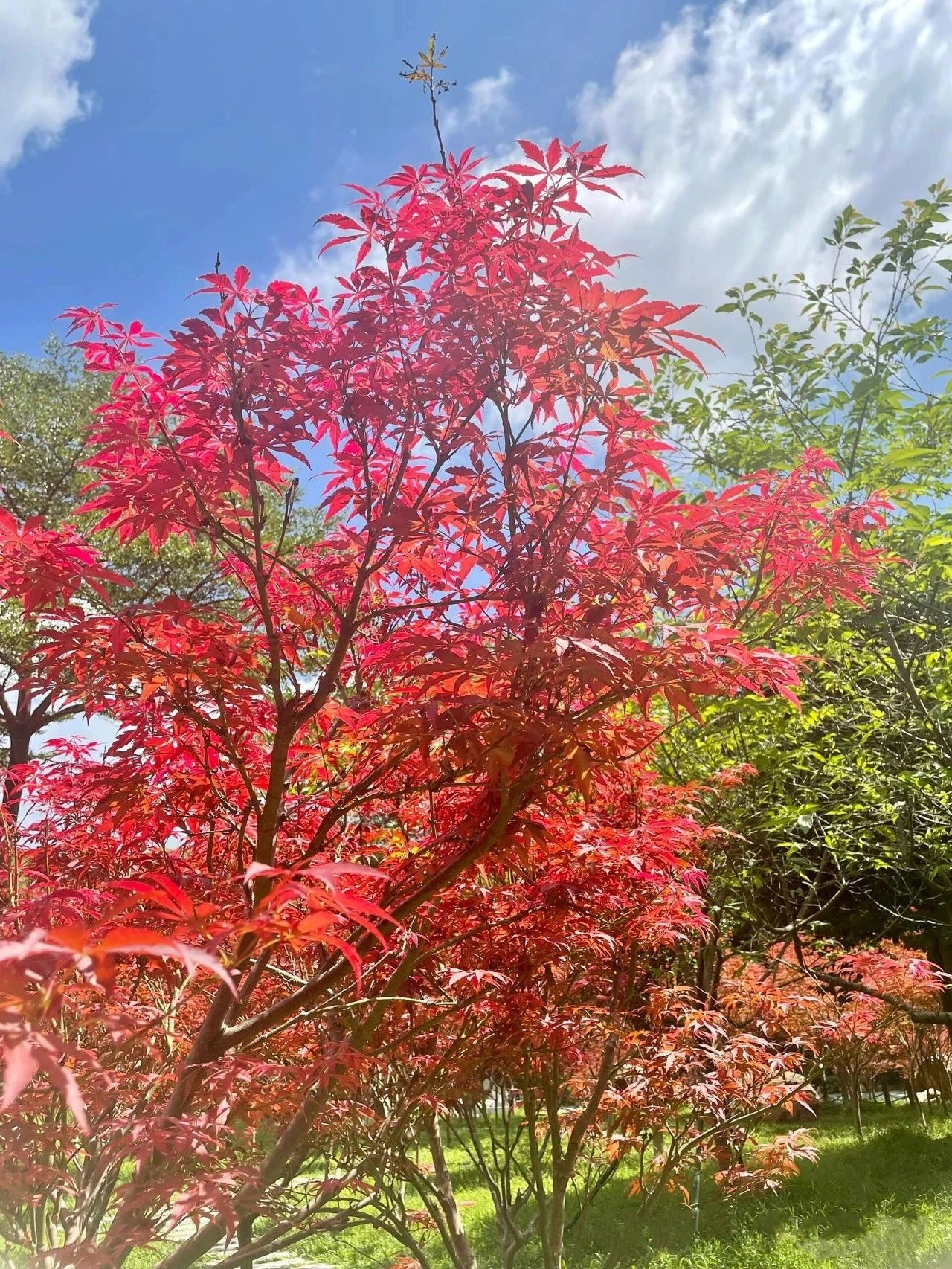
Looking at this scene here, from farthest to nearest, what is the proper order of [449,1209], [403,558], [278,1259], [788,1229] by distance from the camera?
[278,1259] → [788,1229] → [449,1209] → [403,558]

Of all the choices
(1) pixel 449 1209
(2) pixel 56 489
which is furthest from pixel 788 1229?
(2) pixel 56 489

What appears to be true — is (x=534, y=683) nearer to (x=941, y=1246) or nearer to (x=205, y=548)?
(x=941, y=1246)

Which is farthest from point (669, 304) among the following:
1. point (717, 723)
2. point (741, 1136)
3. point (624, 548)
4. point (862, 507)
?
point (741, 1136)

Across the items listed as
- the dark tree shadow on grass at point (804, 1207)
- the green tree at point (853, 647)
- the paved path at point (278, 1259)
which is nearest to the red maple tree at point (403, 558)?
the green tree at point (853, 647)

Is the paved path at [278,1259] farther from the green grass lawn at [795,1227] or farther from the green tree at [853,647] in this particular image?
the green tree at [853,647]

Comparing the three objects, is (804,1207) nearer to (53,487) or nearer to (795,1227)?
(795,1227)

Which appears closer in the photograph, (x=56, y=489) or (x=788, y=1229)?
(x=788, y=1229)

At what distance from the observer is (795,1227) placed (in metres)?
6.70

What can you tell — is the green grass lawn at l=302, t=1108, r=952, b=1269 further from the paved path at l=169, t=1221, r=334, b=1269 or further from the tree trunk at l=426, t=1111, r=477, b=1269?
the tree trunk at l=426, t=1111, r=477, b=1269

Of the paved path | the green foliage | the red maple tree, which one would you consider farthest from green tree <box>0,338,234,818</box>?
the red maple tree

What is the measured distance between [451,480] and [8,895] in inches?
92.7

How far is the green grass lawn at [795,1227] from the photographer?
5.91m

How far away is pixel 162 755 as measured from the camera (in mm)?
2207

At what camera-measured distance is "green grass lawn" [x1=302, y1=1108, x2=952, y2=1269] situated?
5.91 meters
